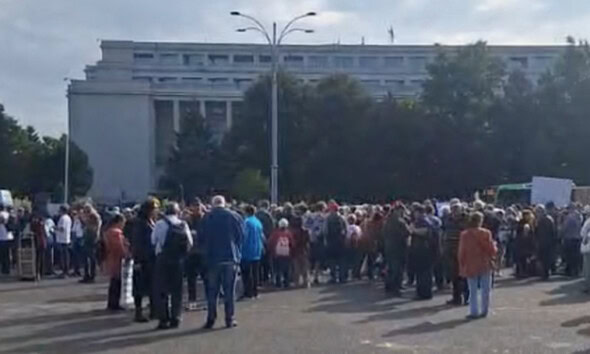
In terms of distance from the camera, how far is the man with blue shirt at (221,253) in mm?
16641

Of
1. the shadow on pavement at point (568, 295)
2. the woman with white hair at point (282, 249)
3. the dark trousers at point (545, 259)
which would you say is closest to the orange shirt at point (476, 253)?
the shadow on pavement at point (568, 295)

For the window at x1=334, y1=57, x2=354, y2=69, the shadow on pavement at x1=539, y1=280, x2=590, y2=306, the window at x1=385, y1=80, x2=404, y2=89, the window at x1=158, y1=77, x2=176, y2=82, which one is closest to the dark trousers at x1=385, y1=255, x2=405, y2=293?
the shadow on pavement at x1=539, y1=280, x2=590, y2=306

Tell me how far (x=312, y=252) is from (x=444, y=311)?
7823 millimetres

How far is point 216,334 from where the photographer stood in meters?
16.0

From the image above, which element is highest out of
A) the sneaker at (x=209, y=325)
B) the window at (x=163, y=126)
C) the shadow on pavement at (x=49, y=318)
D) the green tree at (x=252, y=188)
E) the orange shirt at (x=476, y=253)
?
the window at (x=163, y=126)

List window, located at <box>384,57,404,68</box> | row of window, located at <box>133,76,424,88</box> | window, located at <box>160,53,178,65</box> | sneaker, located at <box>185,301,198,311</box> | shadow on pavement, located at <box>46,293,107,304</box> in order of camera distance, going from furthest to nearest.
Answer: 1. window, located at <box>384,57,404,68</box>
2. window, located at <box>160,53,178,65</box>
3. row of window, located at <box>133,76,424,88</box>
4. shadow on pavement, located at <box>46,293,107,304</box>
5. sneaker, located at <box>185,301,198,311</box>

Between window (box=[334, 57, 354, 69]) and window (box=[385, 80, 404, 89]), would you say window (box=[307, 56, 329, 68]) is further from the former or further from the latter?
window (box=[385, 80, 404, 89])

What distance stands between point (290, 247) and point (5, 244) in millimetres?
8809

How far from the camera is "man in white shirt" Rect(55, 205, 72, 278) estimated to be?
3003cm

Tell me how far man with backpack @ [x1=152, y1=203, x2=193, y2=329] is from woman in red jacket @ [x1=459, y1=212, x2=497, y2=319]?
14.2 ft

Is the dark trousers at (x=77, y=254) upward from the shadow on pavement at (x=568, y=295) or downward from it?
upward

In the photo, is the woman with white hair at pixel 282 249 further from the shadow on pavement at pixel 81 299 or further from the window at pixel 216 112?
the window at pixel 216 112

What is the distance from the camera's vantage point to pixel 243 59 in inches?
5276

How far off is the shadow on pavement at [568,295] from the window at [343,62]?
10578cm
